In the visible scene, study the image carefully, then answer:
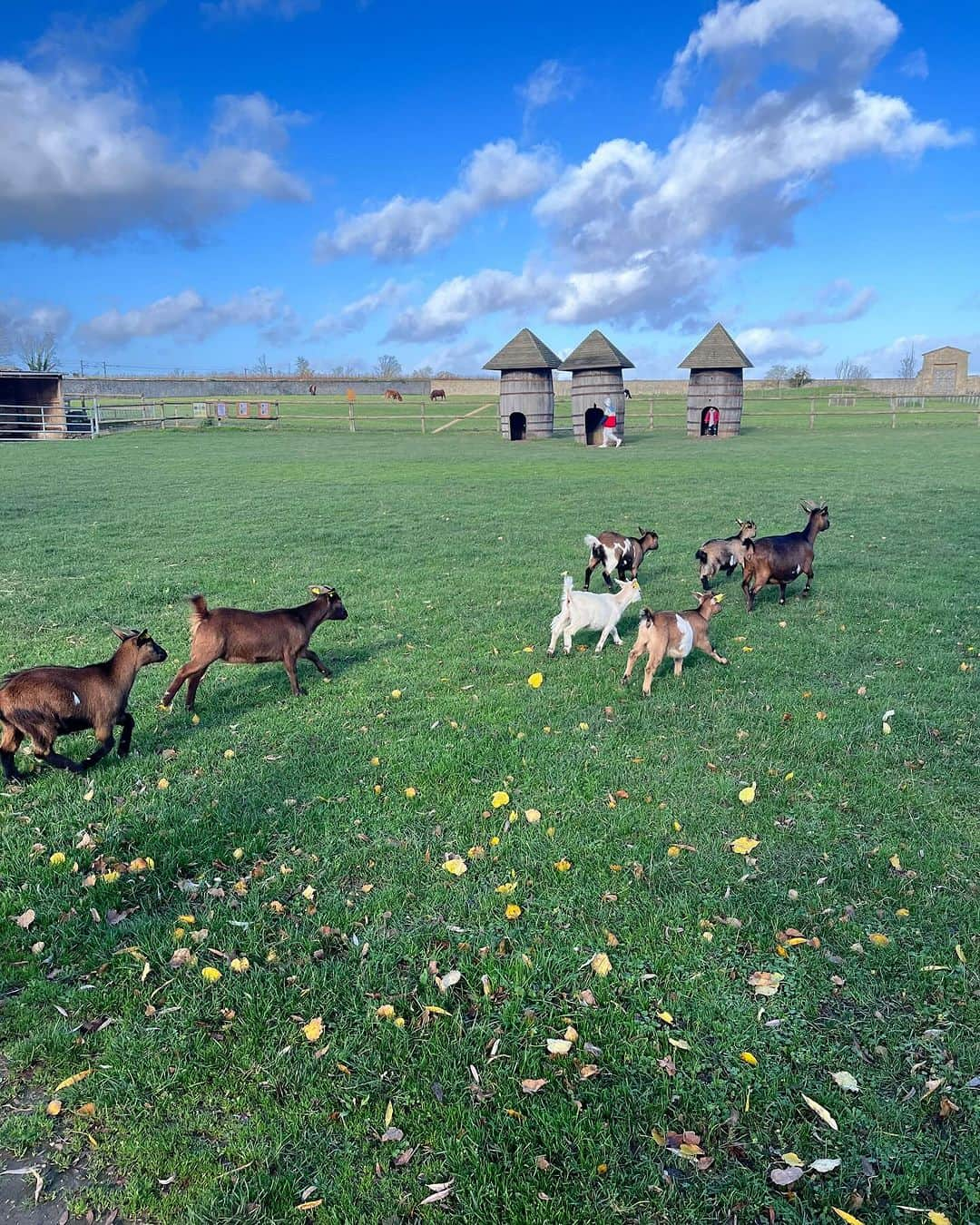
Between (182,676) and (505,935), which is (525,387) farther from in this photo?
A: (505,935)

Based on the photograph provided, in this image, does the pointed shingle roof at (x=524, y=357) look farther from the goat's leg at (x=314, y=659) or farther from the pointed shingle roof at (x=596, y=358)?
the goat's leg at (x=314, y=659)

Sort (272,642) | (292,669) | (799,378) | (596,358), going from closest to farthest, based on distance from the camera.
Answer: (272,642)
(292,669)
(596,358)
(799,378)

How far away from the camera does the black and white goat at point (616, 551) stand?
388 inches

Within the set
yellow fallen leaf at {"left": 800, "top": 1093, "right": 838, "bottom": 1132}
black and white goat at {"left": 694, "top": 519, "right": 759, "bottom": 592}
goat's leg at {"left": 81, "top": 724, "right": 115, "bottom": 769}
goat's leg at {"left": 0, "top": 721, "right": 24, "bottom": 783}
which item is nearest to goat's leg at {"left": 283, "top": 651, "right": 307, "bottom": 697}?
goat's leg at {"left": 81, "top": 724, "right": 115, "bottom": 769}

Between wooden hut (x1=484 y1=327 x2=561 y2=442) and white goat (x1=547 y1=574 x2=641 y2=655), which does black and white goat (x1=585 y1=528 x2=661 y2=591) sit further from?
wooden hut (x1=484 y1=327 x2=561 y2=442)

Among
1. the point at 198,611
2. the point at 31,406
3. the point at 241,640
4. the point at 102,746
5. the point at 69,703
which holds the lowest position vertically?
the point at 102,746

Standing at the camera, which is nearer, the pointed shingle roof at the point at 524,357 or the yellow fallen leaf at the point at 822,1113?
the yellow fallen leaf at the point at 822,1113

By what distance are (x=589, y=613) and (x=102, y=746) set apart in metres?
4.33

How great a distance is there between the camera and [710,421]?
37.5 meters

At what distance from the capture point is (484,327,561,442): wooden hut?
35.1 metres

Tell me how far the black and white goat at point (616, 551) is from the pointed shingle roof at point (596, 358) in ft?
82.9

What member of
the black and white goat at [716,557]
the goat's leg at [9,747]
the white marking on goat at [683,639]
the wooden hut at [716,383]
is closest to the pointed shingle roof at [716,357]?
the wooden hut at [716,383]

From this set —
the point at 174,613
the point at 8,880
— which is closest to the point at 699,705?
the point at 8,880

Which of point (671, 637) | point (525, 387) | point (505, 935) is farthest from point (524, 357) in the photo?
point (505, 935)
